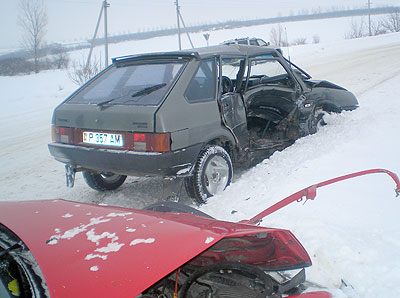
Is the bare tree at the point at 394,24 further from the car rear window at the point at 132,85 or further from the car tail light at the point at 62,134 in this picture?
the car tail light at the point at 62,134

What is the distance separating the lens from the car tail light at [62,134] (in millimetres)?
3792

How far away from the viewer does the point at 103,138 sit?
11.7 feet

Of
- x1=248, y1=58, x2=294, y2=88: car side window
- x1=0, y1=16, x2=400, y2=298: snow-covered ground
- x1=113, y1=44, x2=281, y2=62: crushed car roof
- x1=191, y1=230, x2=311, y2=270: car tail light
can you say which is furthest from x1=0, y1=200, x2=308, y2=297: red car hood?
x1=248, y1=58, x2=294, y2=88: car side window

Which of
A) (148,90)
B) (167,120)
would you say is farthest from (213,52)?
(167,120)

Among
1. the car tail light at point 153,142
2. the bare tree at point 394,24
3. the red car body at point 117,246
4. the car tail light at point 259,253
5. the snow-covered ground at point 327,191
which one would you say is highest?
the bare tree at point 394,24

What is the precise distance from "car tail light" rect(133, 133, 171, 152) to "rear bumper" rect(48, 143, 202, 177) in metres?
0.05

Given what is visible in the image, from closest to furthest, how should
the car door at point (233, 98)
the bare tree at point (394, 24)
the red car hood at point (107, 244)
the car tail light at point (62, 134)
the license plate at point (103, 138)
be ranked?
the red car hood at point (107, 244) < the license plate at point (103, 138) < the car tail light at point (62, 134) < the car door at point (233, 98) < the bare tree at point (394, 24)

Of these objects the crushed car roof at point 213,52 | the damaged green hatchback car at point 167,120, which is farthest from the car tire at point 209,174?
the crushed car roof at point 213,52

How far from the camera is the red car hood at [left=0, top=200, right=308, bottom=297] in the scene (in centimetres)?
125

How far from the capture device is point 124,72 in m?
4.08

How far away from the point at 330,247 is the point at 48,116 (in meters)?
10.0

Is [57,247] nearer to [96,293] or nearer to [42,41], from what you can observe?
[96,293]

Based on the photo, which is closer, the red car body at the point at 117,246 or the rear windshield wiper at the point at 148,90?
the red car body at the point at 117,246

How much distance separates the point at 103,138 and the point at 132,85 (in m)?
0.68
